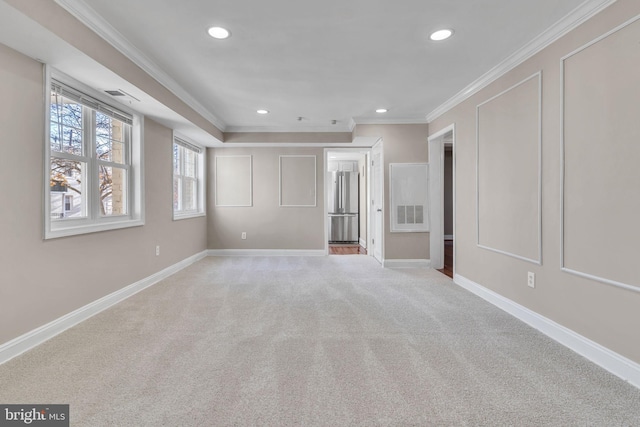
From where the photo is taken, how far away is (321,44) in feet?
8.48

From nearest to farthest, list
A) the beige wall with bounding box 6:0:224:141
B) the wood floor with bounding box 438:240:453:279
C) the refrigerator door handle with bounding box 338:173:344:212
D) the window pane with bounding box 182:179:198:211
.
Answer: the beige wall with bounding box 6:0:224:141, the wood floor with bounding box 438:240:453:279, the window pane with bounding box 182:179:198:211, the refrigerator door handle with bounding box 338:173:344:212

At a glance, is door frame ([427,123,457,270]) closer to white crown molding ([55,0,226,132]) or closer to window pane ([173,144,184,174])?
white crown molding ([55,0,226,132])

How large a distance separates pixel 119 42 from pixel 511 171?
11.7 feet

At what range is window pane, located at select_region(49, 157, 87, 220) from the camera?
2.57 m

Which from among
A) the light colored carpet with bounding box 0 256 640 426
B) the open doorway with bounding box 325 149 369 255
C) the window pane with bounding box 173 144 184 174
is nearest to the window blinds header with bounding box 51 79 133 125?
the window pane with bounding box 173 144 184 174

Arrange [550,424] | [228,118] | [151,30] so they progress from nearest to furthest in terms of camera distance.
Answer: [550,424] < [151,30] < [228,118]

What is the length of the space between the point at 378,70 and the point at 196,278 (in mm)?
3407

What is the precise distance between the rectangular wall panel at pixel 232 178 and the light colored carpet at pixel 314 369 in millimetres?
3007

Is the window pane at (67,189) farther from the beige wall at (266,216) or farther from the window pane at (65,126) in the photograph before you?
the beige wall at (266,216)

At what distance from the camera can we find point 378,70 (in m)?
3.11

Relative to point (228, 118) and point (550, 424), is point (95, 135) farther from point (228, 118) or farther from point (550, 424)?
point (550, 424)

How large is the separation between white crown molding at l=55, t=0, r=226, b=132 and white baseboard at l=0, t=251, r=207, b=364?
87.4 inches

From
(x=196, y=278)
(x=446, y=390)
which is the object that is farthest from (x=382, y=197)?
(x=446, y=390)

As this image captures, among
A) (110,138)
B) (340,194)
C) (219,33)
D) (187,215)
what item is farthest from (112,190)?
(340,194)
